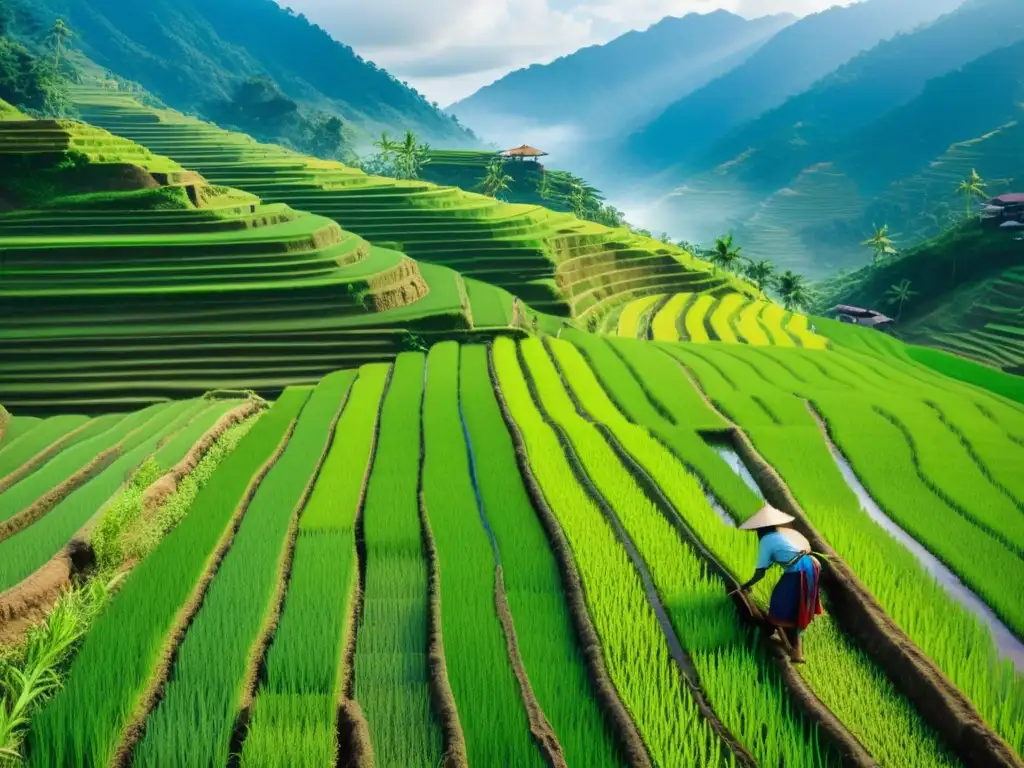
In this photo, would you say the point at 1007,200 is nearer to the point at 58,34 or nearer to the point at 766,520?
the point at 766,520

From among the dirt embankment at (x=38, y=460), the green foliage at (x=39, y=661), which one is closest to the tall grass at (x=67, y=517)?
the green foliage at (x=39, y=661)

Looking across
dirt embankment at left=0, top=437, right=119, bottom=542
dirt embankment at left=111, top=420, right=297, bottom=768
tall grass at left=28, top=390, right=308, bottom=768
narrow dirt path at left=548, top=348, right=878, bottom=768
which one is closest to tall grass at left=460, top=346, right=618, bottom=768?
narrow dirt path at left=548, top=348, right=878, bottom=768

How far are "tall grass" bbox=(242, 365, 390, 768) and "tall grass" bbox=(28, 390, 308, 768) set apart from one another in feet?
2.72

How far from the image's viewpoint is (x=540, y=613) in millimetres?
5434

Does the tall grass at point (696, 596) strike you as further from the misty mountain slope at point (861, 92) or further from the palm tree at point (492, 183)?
the misty mountain slope at point (861, 92)

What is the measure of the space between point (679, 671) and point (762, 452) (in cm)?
553

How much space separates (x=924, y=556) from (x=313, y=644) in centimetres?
588

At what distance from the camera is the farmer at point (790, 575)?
14.5ft

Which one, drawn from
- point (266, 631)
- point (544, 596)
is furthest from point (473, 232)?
point (266, 631)

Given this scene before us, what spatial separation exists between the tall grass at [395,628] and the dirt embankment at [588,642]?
1.08m

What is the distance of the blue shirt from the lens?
4414 mm

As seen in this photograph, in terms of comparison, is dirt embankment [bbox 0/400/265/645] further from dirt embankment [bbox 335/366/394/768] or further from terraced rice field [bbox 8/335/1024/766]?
dirt embankment [bbox 335/366/394/768]

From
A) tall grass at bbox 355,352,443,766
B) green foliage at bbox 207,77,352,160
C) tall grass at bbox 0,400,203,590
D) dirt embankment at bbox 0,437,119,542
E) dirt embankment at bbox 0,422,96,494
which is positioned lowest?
dirt embankment at bbox 0,422,96,494

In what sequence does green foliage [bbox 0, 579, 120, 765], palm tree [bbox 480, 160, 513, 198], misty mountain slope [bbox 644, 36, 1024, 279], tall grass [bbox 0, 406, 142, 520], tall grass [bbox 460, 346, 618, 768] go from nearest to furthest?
1. green foliage [bbox 0, 579, 120, 765]
2. tall grass [bbox 460, 346, 618, 768]
3. tall grass [bbox 0, 406, 142, 520]
4. palm tree [bbox 480, 160, 513, 198]
5. misty mountain slope [bbox 644, 36, 1024, 279]
